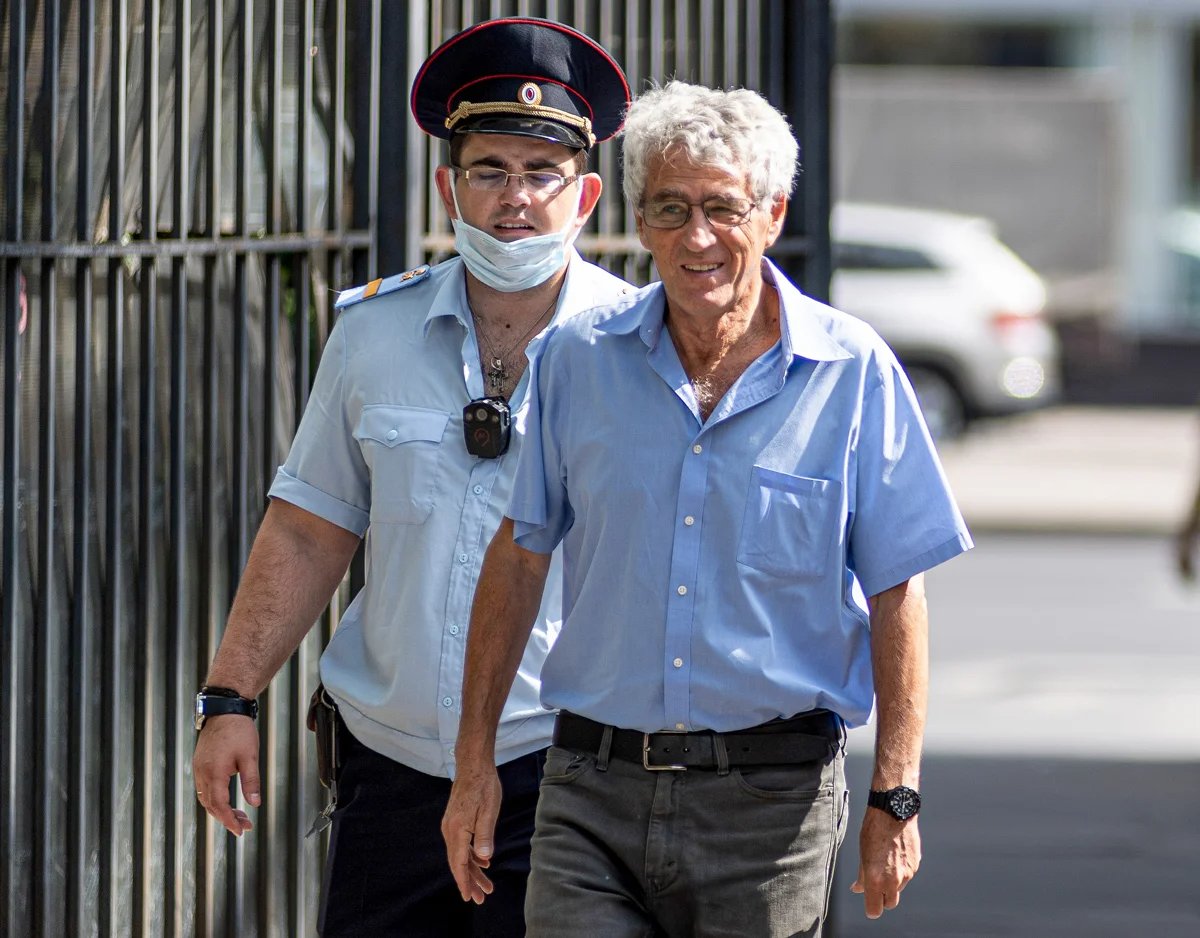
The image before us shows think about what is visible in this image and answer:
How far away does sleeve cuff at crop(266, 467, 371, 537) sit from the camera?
3758 millimetres

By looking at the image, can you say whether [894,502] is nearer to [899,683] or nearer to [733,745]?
[899,683]

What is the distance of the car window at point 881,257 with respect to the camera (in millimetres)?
19266

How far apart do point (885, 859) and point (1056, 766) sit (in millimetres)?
5427

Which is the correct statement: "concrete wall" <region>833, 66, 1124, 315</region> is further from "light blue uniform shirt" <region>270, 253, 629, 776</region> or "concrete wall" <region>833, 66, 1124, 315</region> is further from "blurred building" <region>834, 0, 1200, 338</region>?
"light blue uniform shirt" <region>270, 253, 629, 776</region>

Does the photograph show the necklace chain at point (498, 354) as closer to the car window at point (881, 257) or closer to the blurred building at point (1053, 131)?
the car window at point (881, 257)

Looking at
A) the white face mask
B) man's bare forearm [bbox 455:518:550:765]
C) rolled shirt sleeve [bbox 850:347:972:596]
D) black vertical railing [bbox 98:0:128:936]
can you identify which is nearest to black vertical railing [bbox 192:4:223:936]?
black vertical railing [bbox 98:0:128:936]

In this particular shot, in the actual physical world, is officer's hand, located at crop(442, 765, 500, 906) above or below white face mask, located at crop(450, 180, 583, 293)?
below

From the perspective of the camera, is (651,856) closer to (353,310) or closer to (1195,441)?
(353,310)

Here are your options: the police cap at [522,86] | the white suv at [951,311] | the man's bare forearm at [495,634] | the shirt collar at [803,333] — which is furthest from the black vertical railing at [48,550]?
the white suv at [951,311]

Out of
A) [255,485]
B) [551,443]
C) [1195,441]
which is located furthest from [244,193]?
[1195,441]

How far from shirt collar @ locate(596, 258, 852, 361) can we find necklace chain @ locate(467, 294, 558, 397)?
1.39 feet

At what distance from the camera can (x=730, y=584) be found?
10.5ft

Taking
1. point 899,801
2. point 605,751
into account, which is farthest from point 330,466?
point 899,801

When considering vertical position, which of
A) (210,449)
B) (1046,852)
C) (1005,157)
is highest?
(1005,157)
